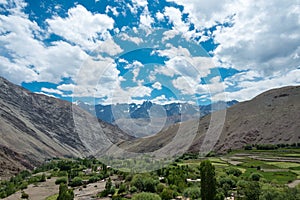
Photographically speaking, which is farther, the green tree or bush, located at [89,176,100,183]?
bush, located at [89,176,100,183]

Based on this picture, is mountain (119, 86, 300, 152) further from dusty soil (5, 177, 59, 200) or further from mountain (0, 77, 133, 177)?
mountain (0, 77, 133, 177)

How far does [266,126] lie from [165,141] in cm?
4652

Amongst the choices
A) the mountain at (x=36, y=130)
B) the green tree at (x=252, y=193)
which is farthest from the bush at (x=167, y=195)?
the mountain at (x=36, y=130)

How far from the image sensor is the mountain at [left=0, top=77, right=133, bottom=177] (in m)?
97.1

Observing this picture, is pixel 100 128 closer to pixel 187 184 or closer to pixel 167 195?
pixel 187 184

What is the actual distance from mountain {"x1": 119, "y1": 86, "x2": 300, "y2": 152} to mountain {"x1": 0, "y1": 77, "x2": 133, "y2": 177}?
36.5 m

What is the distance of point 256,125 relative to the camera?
104 metres

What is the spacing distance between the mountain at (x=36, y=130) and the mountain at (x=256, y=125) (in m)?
36.5

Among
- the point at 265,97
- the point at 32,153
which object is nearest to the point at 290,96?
the point at 265,97

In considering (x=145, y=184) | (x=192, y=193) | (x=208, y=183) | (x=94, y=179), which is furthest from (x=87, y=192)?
(x=208, y=183)

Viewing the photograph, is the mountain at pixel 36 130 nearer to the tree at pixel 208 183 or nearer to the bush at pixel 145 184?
the bush at pixel 145 184

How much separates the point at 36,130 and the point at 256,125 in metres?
102

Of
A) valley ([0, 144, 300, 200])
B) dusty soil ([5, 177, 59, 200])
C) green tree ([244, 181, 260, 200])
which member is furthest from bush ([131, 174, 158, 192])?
dusty soil ([5, 177, 59, 200])

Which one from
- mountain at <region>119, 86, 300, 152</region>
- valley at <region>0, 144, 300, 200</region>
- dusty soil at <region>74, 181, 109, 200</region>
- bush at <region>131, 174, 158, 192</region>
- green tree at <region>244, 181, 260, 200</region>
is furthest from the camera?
mountain at <region>119, 86, 300, 152</region>
